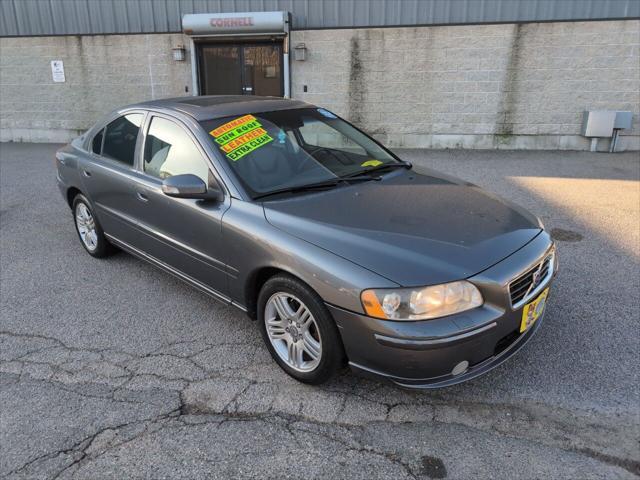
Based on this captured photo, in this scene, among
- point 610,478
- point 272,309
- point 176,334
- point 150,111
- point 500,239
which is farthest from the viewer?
point 150,111

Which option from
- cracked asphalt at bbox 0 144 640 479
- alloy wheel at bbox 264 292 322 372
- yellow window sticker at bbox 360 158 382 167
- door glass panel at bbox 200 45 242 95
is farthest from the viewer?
door glass panel at bbox 200 45 242 95

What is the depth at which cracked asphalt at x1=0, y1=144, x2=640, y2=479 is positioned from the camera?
232 centimetres

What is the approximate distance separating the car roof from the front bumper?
1819 millimetres

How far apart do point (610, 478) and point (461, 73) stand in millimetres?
9166

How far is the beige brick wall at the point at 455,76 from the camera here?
958 cm

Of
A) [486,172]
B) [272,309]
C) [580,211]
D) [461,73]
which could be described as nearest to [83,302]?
[272,309]

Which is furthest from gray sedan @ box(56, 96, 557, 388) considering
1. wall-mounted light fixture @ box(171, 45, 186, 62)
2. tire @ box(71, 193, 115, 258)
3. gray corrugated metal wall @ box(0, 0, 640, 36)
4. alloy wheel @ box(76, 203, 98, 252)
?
wall-mounted light fixture @ box(171, 45, 186, 62)

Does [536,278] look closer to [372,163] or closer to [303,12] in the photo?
[372,163]

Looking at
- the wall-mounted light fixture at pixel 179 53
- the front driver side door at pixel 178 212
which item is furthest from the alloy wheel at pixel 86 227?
the wall-mounted light fixture at pixel 179 53

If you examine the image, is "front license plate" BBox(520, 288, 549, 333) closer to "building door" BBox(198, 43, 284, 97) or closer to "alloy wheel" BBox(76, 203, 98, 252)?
"alloy wheel" BBox(76, 203, 98, 252)

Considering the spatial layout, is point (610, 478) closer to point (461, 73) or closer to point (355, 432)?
point (355, 432)

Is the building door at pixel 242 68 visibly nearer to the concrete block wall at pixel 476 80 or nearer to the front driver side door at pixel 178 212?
the concrete block wall at pixel 476 80

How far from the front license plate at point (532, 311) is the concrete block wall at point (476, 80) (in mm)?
8158

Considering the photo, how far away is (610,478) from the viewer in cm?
219
